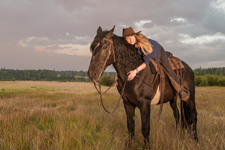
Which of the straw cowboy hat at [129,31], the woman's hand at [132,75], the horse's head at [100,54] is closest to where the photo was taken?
the horse's head at [100,54]

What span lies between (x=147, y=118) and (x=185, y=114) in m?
2.42

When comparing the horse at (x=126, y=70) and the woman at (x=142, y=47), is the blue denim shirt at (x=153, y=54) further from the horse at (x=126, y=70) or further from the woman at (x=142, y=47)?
the horse at (x=126, y=70)

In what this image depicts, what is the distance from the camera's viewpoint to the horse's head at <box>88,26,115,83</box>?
3.04 m

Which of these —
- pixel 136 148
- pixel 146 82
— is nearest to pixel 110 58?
pixel 146 82

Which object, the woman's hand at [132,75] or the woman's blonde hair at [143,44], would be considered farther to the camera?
the woman's blonde hair at [143,44]

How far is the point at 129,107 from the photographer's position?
3.83m

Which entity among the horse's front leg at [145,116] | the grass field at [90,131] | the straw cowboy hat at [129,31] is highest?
the straw cowboy hat at [129,31]

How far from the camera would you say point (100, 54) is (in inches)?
122

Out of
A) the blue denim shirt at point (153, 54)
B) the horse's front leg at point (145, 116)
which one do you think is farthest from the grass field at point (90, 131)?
the blue denim shirt at point (153, 54)

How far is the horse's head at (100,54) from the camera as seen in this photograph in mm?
3039

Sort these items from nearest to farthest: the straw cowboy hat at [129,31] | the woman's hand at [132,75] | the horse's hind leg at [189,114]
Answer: the woman's hand at [132,75] < the straw cowboy hat at [129,31] < the horse's hind leg at [189,114]

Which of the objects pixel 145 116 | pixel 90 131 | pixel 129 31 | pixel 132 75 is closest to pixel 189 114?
pixel 145 116

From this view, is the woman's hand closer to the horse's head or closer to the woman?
the woman

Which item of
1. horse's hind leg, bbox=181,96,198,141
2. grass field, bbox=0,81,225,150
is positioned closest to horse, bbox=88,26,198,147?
grass field, bbox=0,81,225,150
